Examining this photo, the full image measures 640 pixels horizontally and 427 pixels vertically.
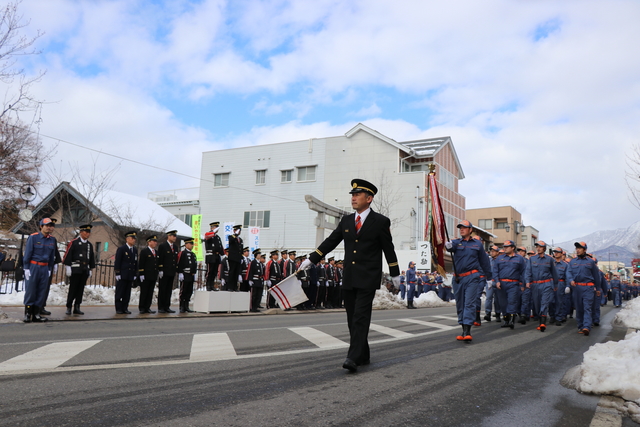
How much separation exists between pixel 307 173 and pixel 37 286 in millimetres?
37251

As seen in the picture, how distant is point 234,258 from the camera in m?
15.1

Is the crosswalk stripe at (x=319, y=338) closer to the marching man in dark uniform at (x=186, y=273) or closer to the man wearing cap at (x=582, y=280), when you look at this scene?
the marching man in dark uniform at (x=186, y=273)

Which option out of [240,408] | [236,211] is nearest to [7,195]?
[236,211]

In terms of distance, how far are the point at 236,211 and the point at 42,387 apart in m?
45.3

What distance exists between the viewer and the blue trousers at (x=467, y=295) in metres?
8.76

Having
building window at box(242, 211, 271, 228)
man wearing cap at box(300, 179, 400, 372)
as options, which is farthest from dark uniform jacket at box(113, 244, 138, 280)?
building window at box(242, 211, 271, 228)

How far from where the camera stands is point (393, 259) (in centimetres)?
589

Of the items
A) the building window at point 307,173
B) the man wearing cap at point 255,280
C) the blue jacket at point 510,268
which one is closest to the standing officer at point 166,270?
the man wearing cap at point 255,280

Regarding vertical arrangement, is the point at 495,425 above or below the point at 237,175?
below

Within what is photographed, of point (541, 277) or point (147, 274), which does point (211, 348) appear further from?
point (541, 277)

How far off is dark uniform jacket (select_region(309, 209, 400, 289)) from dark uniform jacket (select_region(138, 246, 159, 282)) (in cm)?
858

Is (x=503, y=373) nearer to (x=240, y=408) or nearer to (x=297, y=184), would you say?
(x=240, y=408)

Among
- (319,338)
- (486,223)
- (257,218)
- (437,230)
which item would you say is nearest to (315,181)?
(257,218)

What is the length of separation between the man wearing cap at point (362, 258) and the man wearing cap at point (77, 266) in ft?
26.3
